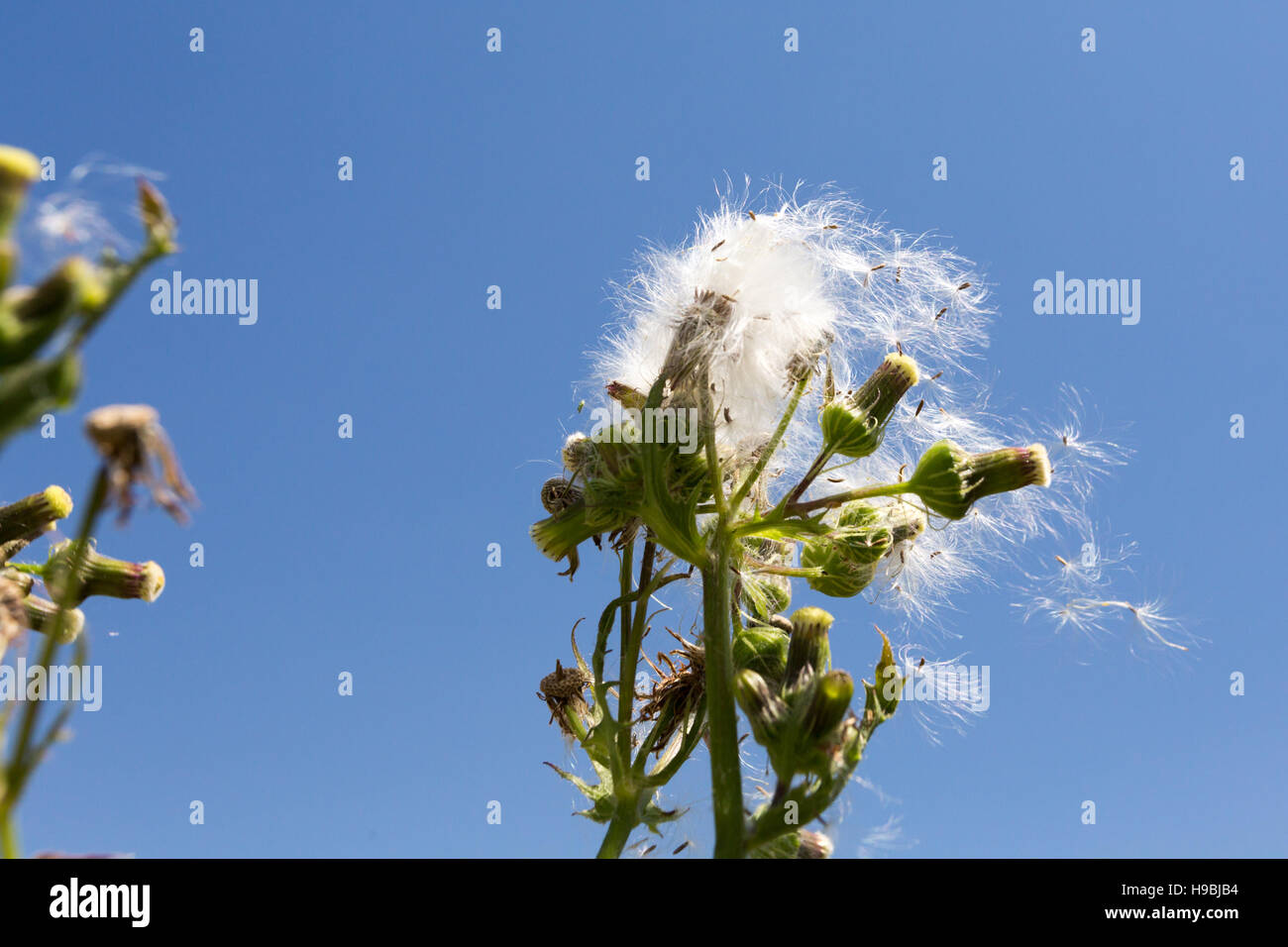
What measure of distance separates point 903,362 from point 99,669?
3.68 metres

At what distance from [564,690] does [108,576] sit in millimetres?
1969

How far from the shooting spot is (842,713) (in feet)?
11.4

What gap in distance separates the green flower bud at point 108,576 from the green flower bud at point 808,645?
2.40m

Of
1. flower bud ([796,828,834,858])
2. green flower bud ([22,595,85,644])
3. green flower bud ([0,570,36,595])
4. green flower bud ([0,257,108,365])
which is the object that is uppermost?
green flower bud ([0,257,108,365])

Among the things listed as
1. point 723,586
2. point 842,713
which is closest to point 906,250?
point 723,586

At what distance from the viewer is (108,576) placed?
395cm

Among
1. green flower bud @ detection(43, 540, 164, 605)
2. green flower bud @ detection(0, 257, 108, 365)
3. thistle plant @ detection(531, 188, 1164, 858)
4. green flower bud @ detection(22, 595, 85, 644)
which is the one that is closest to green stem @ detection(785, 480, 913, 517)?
thistle plant @ detection(531, 188, 1164, 858)

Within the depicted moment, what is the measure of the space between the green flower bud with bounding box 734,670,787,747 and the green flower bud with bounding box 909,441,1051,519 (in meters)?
1.10

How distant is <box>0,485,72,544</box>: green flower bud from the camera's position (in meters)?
4.04

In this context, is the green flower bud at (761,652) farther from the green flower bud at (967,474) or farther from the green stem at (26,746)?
the green stem at (26,746)

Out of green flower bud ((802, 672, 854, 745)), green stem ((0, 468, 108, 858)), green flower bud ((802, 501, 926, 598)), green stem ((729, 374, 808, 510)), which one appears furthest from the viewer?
green flower bud ((802, 501, 926, 598))

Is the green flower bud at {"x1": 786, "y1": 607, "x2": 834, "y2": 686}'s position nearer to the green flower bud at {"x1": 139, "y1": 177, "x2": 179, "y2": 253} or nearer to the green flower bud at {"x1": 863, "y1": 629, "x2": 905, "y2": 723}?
the green flower bud at {"x1": 863, "y1": 629, "x2": 905, "y2": 723}
